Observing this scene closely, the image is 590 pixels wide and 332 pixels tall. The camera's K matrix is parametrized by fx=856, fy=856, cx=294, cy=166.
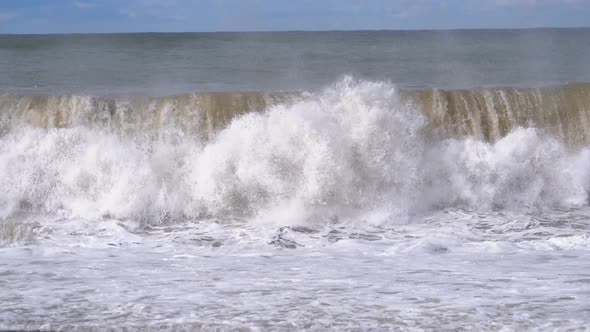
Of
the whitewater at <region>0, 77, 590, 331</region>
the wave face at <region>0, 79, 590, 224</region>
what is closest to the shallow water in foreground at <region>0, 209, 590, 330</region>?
the whitewater at <region>0, 77, 590, 331</region>

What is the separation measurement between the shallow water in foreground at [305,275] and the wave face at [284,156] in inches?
23.8

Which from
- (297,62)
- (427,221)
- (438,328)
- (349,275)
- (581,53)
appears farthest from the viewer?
(581,53)

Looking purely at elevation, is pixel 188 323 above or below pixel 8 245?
below

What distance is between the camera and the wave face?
10969 millimetres

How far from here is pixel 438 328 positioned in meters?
6.52

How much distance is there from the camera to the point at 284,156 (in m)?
11.2

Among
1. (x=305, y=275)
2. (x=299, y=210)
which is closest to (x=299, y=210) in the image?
(x=299, y=210)

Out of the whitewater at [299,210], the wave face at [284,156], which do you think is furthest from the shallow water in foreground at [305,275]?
the wave face at [284,156]

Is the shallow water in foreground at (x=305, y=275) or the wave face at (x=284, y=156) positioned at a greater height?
the wave face at (x=284, y=156)

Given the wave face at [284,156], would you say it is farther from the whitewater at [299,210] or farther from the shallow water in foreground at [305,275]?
the shallow water in foreground at [305,275]

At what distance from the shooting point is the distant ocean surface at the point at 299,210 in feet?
23.2

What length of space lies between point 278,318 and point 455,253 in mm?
2888

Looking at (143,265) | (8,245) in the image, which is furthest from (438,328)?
(8,245)

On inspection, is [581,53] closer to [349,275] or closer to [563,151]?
[563,151]
